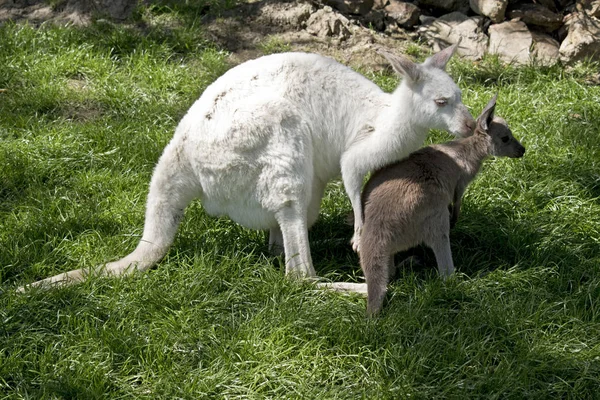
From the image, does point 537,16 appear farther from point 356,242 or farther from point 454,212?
point 356,242

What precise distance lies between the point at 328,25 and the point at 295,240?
355cm

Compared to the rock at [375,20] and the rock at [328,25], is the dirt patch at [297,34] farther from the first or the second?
the rock at [375,20]

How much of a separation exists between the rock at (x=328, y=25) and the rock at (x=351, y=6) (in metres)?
0.20

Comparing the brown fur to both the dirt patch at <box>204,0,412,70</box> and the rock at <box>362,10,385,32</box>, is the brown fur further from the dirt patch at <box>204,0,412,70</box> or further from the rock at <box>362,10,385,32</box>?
the rock at <box>362,10,385,32</box>

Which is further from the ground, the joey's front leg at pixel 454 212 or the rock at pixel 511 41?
the joey's front leg at pixel 454 212

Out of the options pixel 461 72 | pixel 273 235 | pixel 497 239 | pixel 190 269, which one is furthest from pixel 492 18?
pixel 190 269

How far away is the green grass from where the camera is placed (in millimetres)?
3965

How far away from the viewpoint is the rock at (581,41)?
24.3 ft

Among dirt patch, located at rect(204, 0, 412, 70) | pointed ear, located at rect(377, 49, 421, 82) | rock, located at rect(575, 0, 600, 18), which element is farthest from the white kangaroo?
rock, located at rect(575, 0, 600, 18)

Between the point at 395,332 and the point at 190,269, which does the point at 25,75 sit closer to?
the point at 190,269

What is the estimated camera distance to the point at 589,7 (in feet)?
25.6

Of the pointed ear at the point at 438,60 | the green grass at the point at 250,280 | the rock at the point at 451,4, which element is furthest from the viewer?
the rock at the point at 451,4

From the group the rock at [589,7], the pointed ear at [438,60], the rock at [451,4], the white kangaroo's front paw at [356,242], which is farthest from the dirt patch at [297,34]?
the white kangaroo's front paw at [356,242]

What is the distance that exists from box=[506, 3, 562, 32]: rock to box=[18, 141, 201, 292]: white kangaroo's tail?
4378 millimetres
